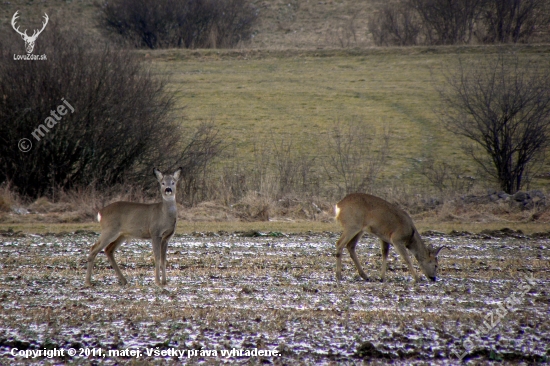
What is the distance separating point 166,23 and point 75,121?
1454 inches

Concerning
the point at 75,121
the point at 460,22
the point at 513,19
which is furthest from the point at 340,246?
the point at 460,22

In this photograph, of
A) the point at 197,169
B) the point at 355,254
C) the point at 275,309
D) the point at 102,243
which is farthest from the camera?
the point at 197,169

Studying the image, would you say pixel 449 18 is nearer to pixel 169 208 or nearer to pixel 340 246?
pixel 340 246

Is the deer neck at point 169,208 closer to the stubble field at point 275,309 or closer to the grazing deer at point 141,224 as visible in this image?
the grazing deer at point 141,224

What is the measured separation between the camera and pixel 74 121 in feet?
77.1

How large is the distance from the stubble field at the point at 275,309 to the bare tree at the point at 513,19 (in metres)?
43.1

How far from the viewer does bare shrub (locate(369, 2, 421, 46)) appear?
56906 millimetres

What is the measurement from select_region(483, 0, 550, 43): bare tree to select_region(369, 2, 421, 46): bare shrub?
5805mm

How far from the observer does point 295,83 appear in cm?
4544

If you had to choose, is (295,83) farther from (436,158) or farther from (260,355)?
(260,355)

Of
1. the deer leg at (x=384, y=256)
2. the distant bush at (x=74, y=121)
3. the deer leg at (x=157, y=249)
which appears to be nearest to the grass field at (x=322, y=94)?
the distant bush at (x=74, y=121)

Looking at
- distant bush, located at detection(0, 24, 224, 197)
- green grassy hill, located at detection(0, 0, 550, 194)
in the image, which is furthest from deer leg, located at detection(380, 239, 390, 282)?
green grassy hill, located at detection(0, 0, 550, 194)

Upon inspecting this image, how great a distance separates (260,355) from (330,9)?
7178cm

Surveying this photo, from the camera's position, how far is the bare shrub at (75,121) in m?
23.3
